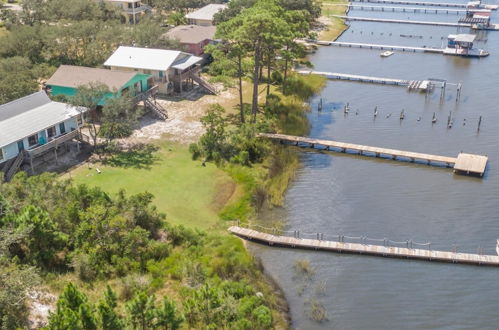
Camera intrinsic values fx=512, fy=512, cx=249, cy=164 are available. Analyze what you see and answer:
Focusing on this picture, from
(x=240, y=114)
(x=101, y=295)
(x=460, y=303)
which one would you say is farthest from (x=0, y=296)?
(x=240, y=114)

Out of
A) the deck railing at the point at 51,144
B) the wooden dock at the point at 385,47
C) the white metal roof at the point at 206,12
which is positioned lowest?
the wooden dock at the point at 385,47

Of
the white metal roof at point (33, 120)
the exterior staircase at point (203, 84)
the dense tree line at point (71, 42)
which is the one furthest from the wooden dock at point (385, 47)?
the white metal roof at point (33, 120)

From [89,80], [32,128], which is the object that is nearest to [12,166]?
[32,128]

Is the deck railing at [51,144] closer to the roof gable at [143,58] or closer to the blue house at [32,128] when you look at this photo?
the blue house at [32,128]

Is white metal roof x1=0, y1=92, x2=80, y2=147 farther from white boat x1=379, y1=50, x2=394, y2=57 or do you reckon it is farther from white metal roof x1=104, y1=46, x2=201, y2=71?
white boat x1=379, y1=50, x2=394, y2=57

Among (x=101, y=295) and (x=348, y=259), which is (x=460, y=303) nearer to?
(x=348, y=259)

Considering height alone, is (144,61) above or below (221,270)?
above
